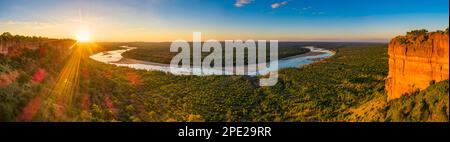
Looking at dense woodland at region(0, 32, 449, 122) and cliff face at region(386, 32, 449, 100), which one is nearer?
dense woodland at region(0, 32, 449, 122)

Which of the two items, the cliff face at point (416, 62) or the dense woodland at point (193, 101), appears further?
the cliff face at point (416, 62)

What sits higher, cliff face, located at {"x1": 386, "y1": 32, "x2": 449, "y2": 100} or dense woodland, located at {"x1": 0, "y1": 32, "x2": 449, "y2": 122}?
cliff face, located at {"x1": 386, "y1": 32, "x2": 449, "y2": 100}

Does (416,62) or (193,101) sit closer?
(416,62)

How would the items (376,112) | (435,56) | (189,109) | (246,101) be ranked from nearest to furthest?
(435,56), (376,112), (189,109), (246,101)

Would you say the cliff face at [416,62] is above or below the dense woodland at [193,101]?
above

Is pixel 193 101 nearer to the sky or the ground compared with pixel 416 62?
nearer to the ground
